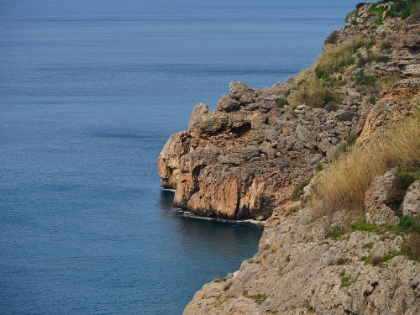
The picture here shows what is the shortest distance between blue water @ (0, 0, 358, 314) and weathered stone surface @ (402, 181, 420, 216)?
22.5 metres

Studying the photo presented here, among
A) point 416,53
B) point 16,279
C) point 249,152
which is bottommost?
point 16,279

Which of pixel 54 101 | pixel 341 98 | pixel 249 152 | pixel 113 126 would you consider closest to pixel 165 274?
pixel 249 152

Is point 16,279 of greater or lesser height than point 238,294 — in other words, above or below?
below

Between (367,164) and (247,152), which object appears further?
(247,152)

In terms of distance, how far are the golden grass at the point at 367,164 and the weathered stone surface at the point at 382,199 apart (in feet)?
1.88

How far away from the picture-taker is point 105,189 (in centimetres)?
7281

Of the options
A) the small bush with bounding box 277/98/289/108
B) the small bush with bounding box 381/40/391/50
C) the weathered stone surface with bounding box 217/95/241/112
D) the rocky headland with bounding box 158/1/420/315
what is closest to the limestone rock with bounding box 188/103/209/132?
the weathered stone surface with bounding box 217/95/241/112

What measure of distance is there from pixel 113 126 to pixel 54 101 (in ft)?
71.0

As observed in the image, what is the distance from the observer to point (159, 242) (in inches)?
2296

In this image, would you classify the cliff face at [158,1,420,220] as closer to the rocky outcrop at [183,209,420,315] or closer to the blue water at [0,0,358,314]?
the blue water at [0,0,358,314]

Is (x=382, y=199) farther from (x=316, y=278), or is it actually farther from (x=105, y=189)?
(x=105, y=189)

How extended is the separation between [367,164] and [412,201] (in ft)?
6.77

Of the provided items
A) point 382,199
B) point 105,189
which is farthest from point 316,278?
point 105,189

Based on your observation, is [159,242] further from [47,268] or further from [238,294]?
[238,294]
